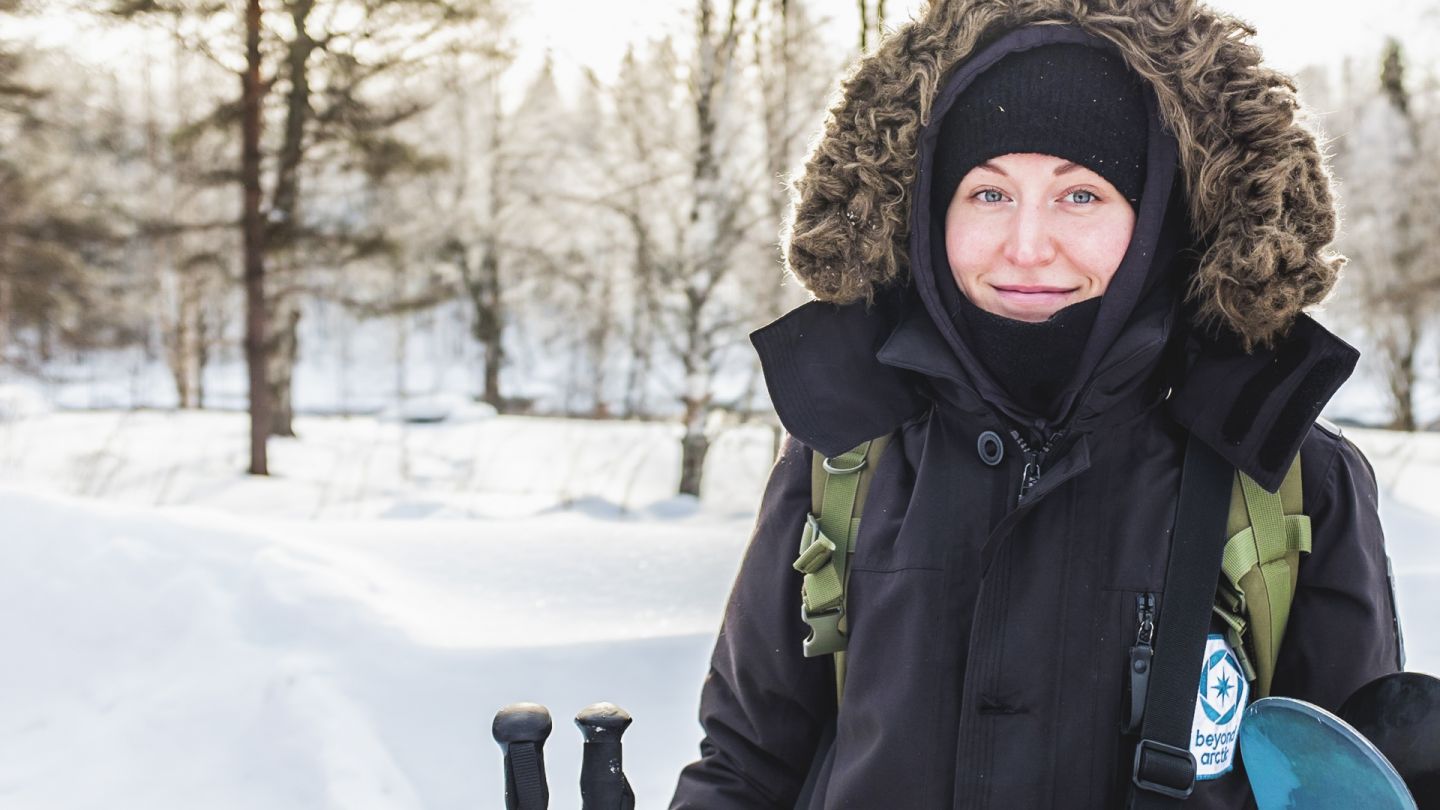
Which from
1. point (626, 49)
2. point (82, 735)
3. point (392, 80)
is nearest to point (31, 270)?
point (392, 80)

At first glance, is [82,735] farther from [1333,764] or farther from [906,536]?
[1333,764]

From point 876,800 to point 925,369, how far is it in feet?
1.85

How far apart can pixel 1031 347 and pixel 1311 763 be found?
0.58 metres

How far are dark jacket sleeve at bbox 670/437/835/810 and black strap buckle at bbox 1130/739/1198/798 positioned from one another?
0.45 m

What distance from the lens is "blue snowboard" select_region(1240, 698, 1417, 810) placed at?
97cm

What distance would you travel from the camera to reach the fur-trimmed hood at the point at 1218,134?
125 cm

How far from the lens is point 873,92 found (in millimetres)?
1493

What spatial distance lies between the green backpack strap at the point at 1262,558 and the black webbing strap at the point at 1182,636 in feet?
0.07

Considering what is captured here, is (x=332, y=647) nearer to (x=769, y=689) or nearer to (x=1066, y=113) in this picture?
(x=769, y=689)

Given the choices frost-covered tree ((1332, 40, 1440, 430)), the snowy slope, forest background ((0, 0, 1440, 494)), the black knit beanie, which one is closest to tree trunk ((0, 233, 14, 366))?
forest background ((0, 0, 1440, 494))

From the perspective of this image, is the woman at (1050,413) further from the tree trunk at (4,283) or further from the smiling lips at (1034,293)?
the tree trunk at (4,283)

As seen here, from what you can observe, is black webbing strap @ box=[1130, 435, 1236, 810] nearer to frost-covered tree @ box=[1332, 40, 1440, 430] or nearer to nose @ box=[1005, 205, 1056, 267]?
nose @ box=[1005, 205, 1056, 267]

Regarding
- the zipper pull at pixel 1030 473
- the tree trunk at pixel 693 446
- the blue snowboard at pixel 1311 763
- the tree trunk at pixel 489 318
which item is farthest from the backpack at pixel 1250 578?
the tree trunk at pixel 489 318

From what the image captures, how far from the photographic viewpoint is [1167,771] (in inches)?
44.7
